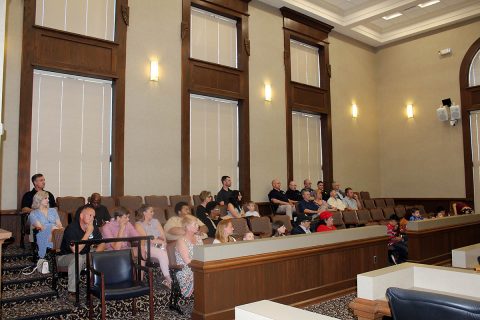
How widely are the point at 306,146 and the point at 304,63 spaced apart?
6.68ft

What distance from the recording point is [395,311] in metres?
1.78

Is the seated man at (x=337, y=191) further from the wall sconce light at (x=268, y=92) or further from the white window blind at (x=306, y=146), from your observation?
the wall sconce light at (x=268, y=92)

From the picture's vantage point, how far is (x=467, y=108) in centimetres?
1002

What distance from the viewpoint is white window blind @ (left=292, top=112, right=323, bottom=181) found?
9.74m

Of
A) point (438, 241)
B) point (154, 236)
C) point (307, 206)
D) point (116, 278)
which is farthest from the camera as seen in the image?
point (307, 206)

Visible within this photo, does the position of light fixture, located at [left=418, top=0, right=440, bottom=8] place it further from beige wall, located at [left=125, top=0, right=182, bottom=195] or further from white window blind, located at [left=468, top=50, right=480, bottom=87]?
beige wall, located at [left=125, top=0, right=182, bottom=195]

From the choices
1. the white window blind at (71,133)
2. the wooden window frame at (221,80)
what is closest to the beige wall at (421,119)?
the wooden window frame at (221,80)

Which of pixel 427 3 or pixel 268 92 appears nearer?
pixel 268 92

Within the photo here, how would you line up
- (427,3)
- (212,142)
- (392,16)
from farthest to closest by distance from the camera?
(392,16)
(427,3)
(212,142)

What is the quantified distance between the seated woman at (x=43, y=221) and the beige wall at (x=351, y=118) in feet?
23.4

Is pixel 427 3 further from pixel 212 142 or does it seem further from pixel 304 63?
pixel 212 142

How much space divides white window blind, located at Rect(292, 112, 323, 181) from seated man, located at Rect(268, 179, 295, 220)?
1266mm

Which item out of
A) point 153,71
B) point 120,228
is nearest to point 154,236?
point 120,228

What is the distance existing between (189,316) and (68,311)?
109 cm
